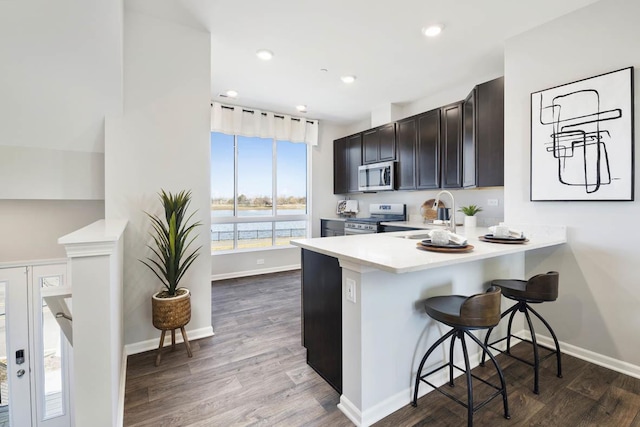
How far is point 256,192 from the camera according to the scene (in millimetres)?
5102

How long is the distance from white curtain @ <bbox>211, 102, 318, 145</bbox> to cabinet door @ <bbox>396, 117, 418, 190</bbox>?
5.62ft

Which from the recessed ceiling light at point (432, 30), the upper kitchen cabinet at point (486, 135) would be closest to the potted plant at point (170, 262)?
the recessed ceiling light at point (432, 30)

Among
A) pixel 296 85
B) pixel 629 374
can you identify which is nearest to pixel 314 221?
pixel 296 85

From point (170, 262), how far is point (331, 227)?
334 cm

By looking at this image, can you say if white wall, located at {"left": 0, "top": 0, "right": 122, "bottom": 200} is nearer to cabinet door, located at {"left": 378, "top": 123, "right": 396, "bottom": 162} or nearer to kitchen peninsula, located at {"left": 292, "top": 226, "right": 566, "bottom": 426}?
kitchen peninsula, located at {"left": 292, "top": 226, "right": 566, "bottom": 426}

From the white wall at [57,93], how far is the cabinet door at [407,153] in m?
3.44

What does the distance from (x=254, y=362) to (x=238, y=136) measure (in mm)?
3732

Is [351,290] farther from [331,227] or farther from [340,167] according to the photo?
[340,167]

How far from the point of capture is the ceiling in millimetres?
2248

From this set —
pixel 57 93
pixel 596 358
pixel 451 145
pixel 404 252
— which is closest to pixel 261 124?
pixel 57 93

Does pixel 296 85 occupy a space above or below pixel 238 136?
above

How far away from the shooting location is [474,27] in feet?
8.10

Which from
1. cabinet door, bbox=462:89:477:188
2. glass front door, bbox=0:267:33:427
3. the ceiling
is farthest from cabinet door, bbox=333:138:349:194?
glass front door, bbox=0:267:33:427

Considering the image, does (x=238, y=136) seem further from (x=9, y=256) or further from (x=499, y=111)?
(x=499, y=111)
